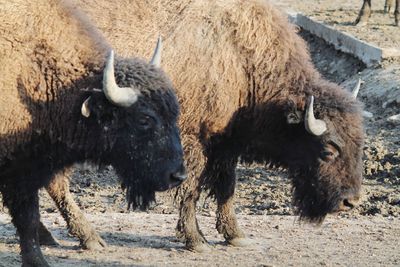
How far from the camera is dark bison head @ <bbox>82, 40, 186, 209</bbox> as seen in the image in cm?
686

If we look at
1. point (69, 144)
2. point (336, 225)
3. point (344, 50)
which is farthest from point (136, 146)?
point (344, 50)

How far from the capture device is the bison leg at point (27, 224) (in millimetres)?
7238

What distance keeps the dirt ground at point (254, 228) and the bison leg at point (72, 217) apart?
0.33 feet

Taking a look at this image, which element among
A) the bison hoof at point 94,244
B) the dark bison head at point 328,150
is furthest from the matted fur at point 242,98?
the bison hoof at point 94,244

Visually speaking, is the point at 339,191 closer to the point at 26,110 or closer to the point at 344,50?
the point at 26,110

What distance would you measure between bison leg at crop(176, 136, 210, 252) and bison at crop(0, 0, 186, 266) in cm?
123

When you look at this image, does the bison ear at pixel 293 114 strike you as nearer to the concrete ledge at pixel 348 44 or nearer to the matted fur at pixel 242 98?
the matted fur at pixel 242 98

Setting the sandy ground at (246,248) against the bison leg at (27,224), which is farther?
the sandy ground at (246,248)

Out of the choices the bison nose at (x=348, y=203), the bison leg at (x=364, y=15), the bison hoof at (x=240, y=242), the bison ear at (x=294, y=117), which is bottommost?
the bison hoof at (x=240, y=242)

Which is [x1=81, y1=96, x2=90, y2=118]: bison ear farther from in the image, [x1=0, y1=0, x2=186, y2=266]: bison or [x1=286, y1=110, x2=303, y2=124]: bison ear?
[x1=286, y1=110, x2=303, y2=124]: bison ear

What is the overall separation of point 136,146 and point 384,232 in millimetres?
3109

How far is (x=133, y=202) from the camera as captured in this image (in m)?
7.32

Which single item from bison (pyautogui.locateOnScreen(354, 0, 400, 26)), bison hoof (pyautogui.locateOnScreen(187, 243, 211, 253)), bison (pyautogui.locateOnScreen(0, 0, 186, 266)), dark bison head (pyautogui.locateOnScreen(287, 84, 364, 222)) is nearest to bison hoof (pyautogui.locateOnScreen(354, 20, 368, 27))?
bison (pyautogui.locateOnScreen(354, 0, 400, 26))

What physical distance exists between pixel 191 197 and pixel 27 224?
1.69m
